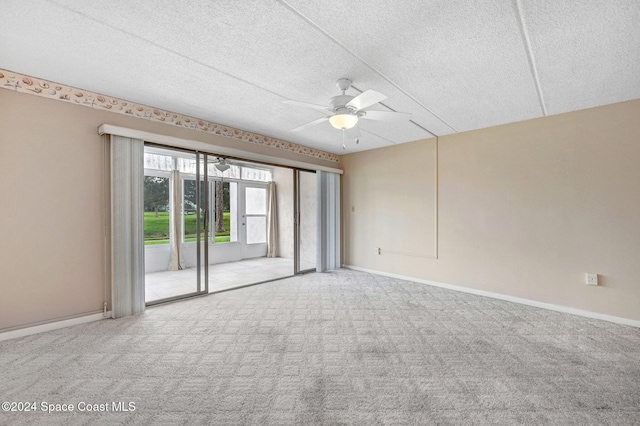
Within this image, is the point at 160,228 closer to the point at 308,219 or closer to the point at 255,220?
the point at 255,220

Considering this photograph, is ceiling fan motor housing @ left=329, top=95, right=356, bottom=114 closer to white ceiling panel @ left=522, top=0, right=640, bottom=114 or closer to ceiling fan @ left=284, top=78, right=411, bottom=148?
ceiling fan @ left=284, top=78, right=411, bottom=148

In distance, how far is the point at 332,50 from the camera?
209cm

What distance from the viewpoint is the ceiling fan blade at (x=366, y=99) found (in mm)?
2144

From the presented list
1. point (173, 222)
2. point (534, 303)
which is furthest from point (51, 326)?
point (534, 303)

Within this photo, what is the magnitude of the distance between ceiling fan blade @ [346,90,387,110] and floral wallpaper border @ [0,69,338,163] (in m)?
2.40

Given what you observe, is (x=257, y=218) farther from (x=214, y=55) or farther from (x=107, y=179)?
(x=214, y=55)

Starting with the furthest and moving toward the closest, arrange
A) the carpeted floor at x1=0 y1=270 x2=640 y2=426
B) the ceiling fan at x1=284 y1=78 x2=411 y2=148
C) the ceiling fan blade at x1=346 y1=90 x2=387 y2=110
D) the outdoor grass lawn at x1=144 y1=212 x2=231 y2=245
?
the outdoor grass lawn at x1=144 y1=212 x2=231 y2=245 → the ceiling fan at x1=284 y1=78 x2=411 y2=148 → the ceiling fan blade at x1=346 y1=90 x2=387 y2=110 → the carpeted floor at x1=0 y1=270 x2=640 y2=426

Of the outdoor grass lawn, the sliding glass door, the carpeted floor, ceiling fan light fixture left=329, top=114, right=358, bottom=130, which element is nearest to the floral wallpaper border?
the sliding glass door

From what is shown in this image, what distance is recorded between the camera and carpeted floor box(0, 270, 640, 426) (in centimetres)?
163

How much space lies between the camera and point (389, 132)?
4.23m

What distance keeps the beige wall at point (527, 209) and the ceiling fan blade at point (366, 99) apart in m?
2.61

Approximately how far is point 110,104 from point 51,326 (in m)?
2.40

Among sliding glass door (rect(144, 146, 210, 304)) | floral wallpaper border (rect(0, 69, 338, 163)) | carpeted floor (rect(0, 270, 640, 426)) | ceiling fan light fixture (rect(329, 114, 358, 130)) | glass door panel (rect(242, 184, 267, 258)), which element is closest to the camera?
carpeted floor (rect(0, 270, 640, 426))

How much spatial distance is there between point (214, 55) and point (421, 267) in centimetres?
421
